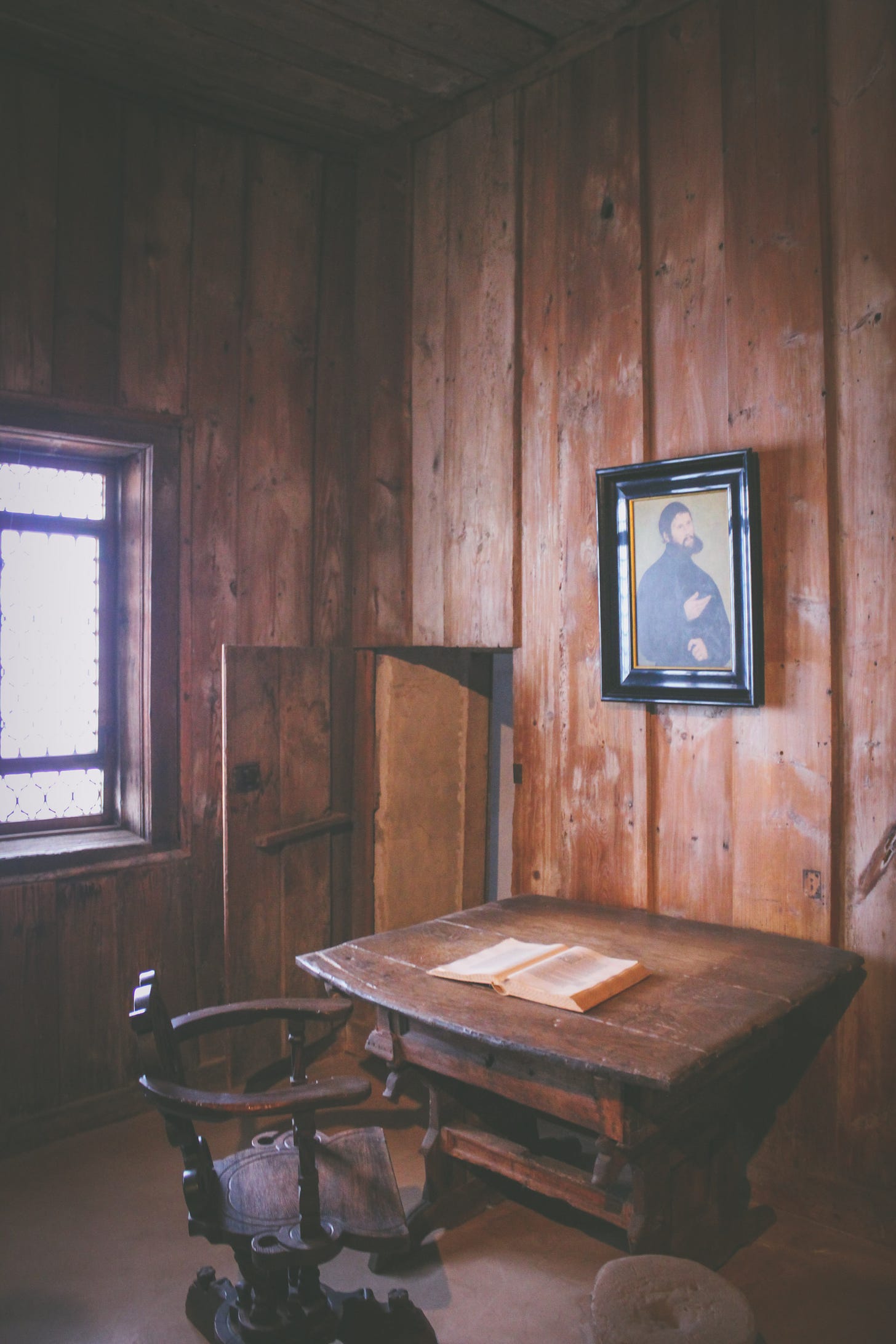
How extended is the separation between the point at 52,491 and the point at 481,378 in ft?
5.56

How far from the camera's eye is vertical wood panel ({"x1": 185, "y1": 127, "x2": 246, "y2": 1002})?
3863 millimetres

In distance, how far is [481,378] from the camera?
3.80m

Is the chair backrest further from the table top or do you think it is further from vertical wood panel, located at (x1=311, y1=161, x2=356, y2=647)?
vertical wood panel, located at (x1=311, y1=161, x2=356, y2=647)

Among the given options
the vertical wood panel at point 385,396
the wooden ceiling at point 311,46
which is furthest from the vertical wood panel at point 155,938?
the wooden ceiling at point 311,46

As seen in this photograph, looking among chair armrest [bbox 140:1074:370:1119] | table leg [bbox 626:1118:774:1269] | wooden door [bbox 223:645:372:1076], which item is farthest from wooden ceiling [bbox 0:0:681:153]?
table leg [bbox 626:1118:774:1269]

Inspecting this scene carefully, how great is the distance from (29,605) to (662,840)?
2.43 meters

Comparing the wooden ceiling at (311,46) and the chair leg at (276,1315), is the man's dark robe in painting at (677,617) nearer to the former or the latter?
the wooden ceiling at (311,46)

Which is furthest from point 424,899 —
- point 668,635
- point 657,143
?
point 657,143

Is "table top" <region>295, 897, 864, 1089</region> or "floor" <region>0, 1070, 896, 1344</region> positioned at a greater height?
"table top" <region>295, 897, 864, 1089</region>

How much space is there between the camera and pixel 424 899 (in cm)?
424

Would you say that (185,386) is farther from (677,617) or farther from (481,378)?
(677,617)

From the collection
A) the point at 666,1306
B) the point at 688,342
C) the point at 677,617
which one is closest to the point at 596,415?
the point at 688,342

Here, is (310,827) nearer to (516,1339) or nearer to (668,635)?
(668,635)

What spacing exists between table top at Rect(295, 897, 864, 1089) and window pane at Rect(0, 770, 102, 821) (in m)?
1.50
